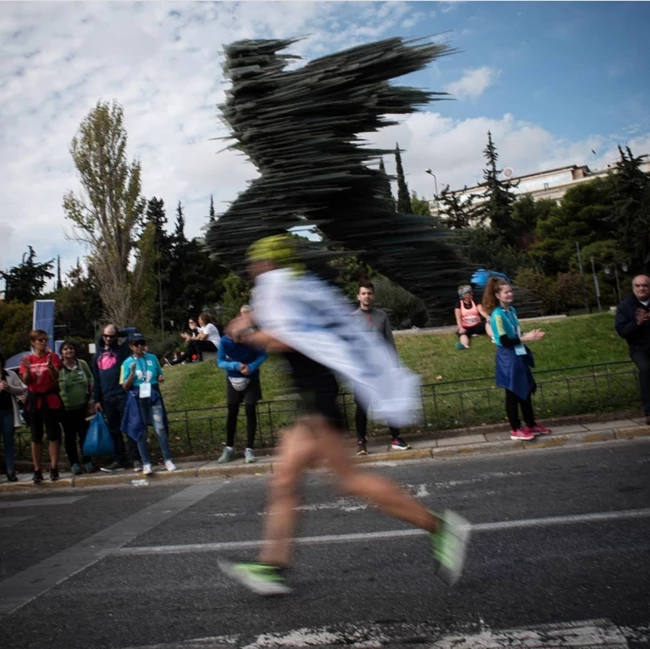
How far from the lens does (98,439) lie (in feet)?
29.9

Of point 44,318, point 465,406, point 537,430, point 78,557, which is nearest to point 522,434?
point 537,430

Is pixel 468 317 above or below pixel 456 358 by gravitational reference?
above

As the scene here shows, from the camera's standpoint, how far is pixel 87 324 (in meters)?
54.8

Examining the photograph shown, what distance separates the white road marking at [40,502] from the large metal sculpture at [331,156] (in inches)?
137

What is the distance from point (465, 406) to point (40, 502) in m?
5.96

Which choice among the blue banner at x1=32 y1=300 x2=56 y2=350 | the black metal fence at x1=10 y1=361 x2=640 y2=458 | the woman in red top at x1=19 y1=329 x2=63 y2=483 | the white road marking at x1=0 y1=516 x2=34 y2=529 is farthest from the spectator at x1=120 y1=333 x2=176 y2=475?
the blue banner at x1=32 y1=300 x2=56 y2=350

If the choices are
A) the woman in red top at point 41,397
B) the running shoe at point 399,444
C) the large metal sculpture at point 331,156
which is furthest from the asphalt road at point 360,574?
the woman in red top at point 41,397

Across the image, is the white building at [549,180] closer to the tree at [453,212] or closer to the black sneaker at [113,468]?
the tree at [453,212]

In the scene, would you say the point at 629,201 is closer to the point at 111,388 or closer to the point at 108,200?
the point at 108,200

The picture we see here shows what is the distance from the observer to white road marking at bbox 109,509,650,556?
426 centimetres

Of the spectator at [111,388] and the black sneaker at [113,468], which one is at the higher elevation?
the spectator at [111,388]

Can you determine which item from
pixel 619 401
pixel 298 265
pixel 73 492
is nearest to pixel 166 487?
pixel 73 492

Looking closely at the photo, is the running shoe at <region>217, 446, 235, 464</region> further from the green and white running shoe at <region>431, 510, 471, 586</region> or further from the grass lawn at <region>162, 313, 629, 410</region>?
the green and white running shoe at <region>431, 510, 471, 586</region>

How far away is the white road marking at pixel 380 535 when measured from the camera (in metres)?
4.26
